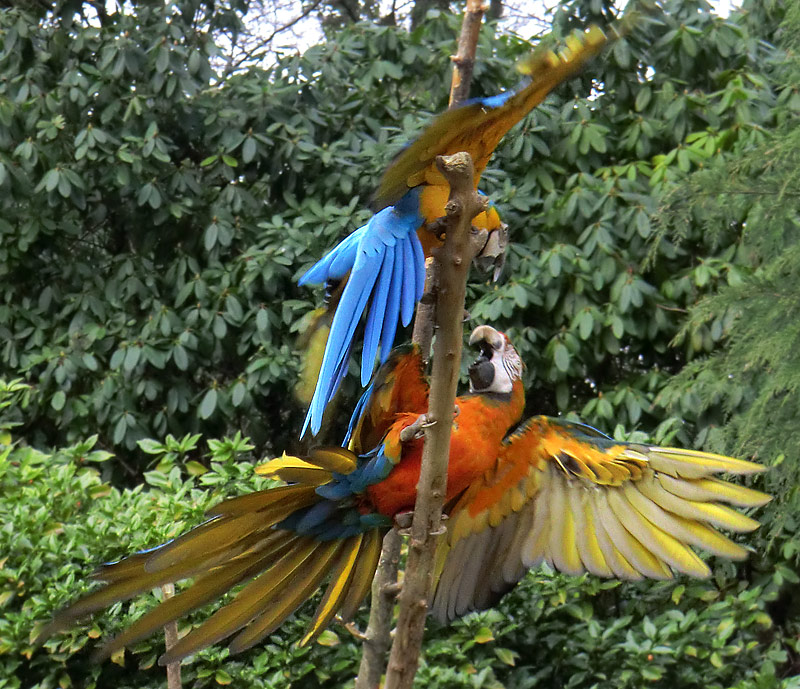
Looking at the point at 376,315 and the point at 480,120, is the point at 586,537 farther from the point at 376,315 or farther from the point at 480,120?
the point at 480,120

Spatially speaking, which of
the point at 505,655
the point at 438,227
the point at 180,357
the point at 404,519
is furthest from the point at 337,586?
the point at 180,357

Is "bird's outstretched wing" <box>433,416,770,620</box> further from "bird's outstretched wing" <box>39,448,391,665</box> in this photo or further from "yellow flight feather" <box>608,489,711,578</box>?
"bird's outstretched wing" <box>39,448,391,665</box>

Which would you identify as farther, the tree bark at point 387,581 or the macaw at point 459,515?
the tree bark at point 387,581

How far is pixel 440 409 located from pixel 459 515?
539mm

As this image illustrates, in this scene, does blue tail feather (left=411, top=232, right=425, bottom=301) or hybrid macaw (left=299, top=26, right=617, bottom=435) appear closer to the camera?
hybrid macaw (left=299, top=26, right=617, bottom=435)

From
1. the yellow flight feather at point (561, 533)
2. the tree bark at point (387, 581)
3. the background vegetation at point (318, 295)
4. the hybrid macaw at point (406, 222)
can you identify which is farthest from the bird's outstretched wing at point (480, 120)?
the background vegetation at point (318, 295)

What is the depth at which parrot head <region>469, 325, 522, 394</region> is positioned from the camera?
65.8 inches

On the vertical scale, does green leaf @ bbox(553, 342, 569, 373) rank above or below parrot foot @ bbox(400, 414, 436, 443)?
above

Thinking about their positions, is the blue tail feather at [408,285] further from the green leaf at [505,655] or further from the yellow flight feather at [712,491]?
the green leaf at [505,655]

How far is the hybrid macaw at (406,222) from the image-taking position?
1260mm

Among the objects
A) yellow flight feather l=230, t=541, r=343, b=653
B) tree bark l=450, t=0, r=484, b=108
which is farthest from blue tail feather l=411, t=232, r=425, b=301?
yellow flight feather l=230, t=541, r=343, b=653

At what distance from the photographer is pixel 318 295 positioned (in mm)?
Answer: 2473

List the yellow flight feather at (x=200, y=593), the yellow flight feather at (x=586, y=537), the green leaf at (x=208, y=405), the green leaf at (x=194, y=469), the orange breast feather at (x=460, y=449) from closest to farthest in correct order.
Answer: the yellow flight feather at (x=200, y=593)
the orange breast feather at (x=460, y=449)
the yellow flight feather at (x=586, y=537)
the green leaf at (x=194, y=469)
the green leaf at (x=208, y=405)

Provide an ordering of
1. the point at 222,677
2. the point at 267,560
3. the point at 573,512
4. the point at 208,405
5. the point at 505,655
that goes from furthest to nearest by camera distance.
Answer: the point at 208,405
the point at 505,655
the point at 222,677
the point at 573,512
the point at 267,560
